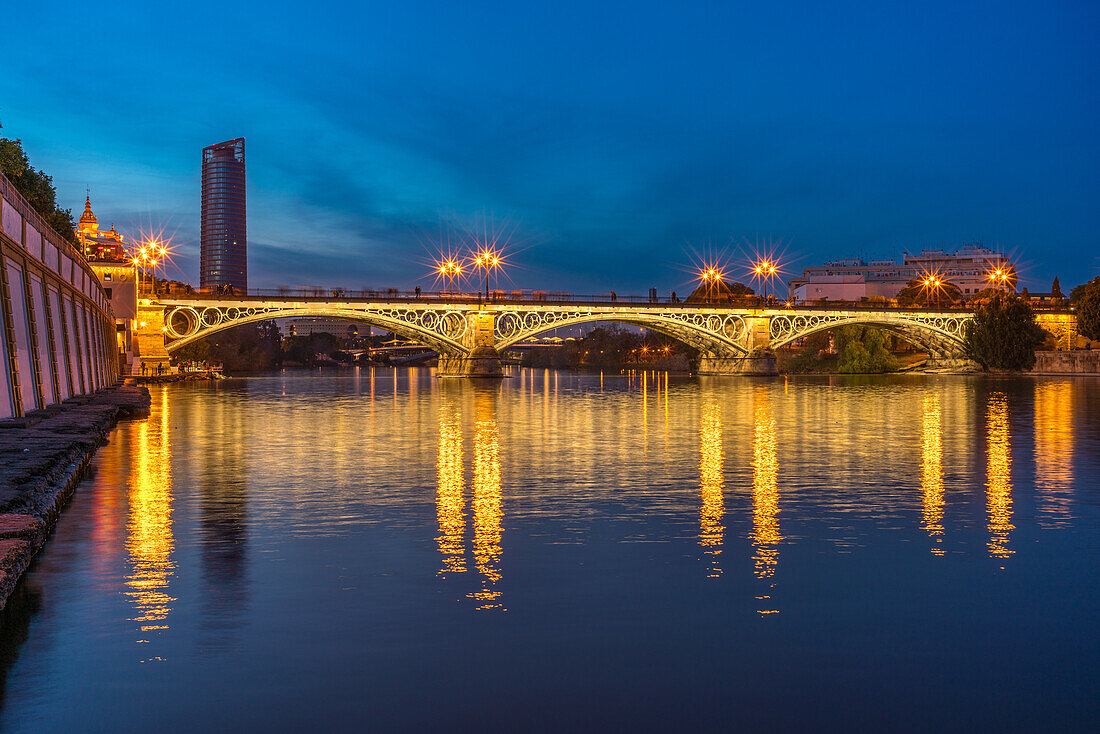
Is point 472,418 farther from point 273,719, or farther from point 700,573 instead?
point 273,719

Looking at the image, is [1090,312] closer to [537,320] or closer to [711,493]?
[537,320]

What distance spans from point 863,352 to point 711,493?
11597 centimetres

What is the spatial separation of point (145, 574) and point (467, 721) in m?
5.86

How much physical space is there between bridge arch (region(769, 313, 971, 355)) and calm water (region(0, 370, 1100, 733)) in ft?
332

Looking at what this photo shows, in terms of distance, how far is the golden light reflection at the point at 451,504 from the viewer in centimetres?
1214

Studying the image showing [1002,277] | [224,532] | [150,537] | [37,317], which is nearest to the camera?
[150,537]

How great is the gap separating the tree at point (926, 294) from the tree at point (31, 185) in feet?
428

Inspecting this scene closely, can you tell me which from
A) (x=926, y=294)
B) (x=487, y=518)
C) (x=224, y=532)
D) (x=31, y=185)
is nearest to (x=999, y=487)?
(x=487, y=518)

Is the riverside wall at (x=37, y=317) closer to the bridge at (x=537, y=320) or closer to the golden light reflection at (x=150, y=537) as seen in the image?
the golden light reflection at (x=150, y=537)

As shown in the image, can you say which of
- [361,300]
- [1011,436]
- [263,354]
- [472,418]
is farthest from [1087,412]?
[263,354]

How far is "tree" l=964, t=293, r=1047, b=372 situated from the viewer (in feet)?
351

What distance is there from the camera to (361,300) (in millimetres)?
100250

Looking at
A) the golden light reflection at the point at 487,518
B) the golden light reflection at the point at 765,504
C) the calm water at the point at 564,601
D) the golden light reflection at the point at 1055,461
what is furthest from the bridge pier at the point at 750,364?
the calm water at the point at 564,601

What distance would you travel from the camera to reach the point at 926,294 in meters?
186
